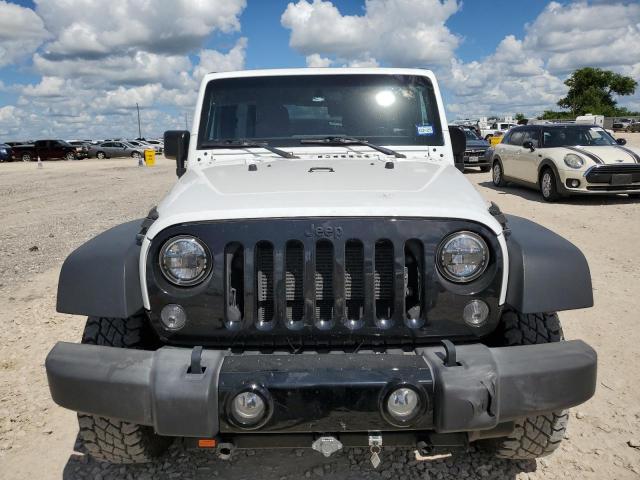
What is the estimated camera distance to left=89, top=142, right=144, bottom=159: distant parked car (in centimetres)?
4056

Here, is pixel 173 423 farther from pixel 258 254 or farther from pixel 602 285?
pixel 602 285

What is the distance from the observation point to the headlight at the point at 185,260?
2.27 metres

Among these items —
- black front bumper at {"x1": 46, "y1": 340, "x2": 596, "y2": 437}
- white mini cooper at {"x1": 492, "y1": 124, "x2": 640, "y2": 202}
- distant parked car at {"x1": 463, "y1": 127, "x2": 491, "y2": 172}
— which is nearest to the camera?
black front bumper at {"x1": 46, "y1": 340, "x2": 596, "y2": 437}

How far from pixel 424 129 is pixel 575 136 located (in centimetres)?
936

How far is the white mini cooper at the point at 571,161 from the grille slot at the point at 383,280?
31.6 feet

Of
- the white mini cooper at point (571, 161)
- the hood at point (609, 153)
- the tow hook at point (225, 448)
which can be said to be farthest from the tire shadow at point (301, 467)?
the hood at point (609, 153)

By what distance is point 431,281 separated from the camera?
226 cm

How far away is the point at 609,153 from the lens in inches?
425

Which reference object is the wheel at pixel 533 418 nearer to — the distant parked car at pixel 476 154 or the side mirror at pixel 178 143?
the side mirror at pixel 178 143

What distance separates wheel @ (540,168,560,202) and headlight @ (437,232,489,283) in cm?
972

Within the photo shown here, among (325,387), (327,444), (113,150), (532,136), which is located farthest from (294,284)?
(113,150)

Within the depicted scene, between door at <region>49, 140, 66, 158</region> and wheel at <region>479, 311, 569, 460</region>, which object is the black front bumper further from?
door at <region>49, 140, 66, 158</region>

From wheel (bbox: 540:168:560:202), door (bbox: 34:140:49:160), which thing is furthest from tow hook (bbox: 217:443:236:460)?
door (bbox: 34:140:49:160)

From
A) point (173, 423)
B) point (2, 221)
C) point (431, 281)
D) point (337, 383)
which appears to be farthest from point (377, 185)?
point (2, 221)
